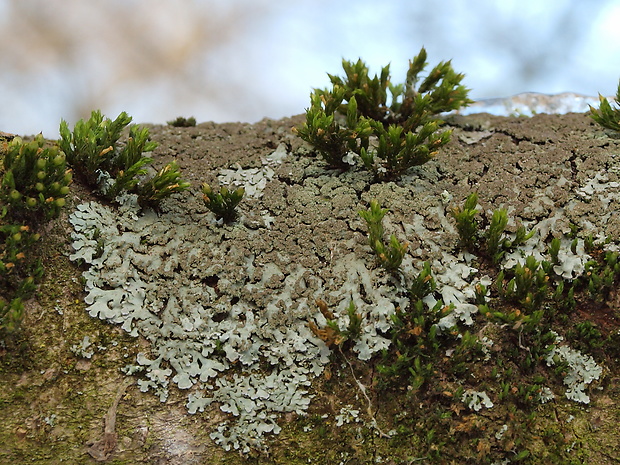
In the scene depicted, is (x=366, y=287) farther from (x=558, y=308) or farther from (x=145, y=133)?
(x=145, y=133)

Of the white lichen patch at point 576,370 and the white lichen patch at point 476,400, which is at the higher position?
the white lichen patch at point 576,370

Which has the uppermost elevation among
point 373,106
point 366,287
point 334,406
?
point 373,106

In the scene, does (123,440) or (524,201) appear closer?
(123,440)

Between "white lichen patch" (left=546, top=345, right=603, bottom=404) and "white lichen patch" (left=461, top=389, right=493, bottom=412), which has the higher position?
"white lichen patch" (left=546, top=345, right=603, bottom=404)

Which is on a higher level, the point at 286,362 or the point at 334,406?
the point at 286,362

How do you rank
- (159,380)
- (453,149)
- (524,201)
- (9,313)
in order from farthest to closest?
(453,149)
(524,201)
(159,380)
(9,313)

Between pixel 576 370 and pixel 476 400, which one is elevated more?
pixel 576 370

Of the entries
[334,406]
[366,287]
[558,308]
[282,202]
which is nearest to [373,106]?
[282,202]

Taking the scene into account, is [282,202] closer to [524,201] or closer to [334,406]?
[334,406]

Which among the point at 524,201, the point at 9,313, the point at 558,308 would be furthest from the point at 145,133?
the point at 558,308

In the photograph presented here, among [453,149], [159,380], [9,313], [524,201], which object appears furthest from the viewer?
[453,149]
